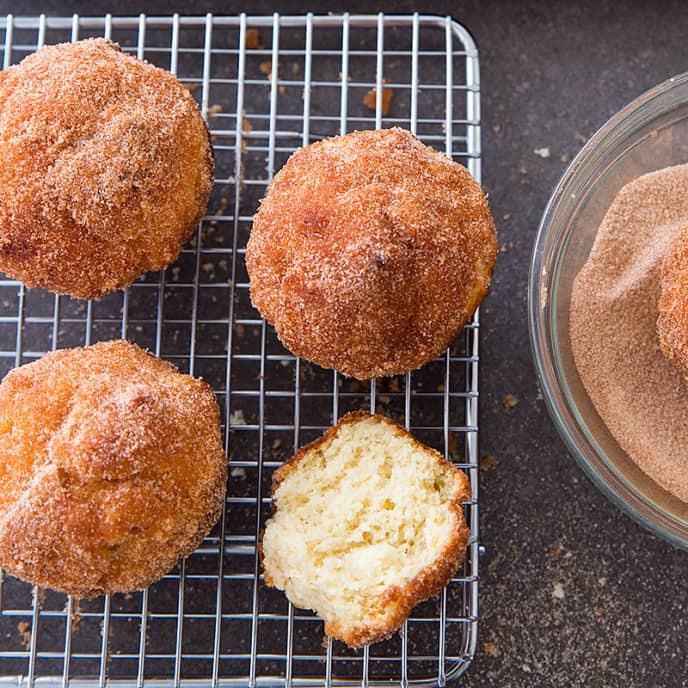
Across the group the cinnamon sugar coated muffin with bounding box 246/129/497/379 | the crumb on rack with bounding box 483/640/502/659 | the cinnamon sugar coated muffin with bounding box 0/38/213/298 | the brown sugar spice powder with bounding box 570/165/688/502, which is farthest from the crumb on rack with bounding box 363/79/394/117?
the crumb on rack with bounding box 483/640/502/659

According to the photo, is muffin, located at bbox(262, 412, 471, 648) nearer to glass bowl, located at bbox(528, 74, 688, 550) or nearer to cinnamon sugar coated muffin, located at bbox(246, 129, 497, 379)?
cinnamon sugar coated muffin, located at bbox(246, 129, 497, 379)

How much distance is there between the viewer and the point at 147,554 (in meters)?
1.70

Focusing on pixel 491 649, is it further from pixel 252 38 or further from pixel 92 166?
pixel 252 38

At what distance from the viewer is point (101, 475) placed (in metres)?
1.64

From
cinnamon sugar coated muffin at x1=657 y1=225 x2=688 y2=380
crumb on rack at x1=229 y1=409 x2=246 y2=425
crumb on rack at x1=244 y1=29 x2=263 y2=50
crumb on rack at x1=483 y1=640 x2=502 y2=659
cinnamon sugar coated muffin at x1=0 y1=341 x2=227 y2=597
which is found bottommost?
crumb on rack at x1=483 y1=640 x2=502 y2=659

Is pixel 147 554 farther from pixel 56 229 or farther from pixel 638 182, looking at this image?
pixel 638 182

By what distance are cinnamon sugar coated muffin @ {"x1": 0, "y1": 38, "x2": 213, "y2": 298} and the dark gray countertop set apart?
51cm

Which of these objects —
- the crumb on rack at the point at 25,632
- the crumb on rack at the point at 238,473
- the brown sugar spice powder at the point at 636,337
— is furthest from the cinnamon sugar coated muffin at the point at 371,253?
the crumb on rack at the point at 25,632

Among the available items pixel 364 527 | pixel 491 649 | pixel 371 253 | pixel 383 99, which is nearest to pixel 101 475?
pixel 364 527

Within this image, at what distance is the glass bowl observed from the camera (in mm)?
1833

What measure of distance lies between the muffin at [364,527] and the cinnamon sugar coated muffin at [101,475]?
21 cm

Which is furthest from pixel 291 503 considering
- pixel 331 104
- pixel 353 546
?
pixel 331 104

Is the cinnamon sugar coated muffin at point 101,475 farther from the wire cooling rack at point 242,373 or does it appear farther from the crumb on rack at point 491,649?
the crumb on rack at point 491,649

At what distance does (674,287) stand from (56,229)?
4.44 ft
